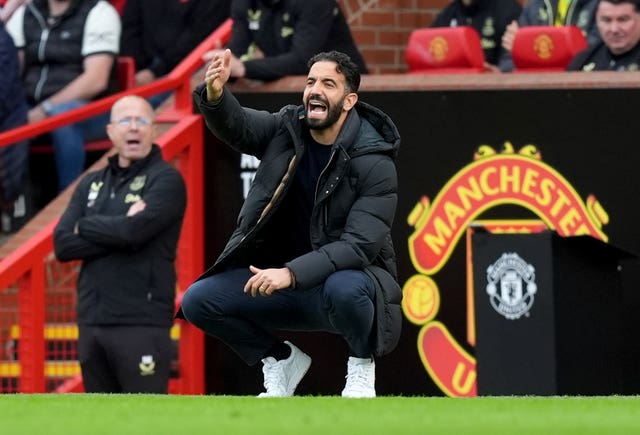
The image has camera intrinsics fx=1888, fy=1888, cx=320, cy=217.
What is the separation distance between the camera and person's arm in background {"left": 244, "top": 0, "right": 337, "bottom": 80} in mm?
11914

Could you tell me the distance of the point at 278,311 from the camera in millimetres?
8844

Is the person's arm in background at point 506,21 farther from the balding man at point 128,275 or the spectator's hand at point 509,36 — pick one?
the balding man at point 128,275

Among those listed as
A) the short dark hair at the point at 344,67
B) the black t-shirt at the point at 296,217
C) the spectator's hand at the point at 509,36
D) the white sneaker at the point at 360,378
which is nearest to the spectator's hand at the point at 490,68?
the spectator's hand at the point at 509,36

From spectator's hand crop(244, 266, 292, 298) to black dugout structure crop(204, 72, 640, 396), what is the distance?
3259 millimetres

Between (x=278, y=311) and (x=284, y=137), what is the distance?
2.68 feet

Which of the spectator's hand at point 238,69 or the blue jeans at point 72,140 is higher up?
the spectator's hand at point 238,69

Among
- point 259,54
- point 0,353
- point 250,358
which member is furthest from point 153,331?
point 259,54

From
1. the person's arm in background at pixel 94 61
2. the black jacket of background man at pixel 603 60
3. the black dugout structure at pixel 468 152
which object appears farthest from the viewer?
the person's arm in background at pixel 94 61

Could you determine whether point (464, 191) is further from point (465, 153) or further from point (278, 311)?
point (278, 311)

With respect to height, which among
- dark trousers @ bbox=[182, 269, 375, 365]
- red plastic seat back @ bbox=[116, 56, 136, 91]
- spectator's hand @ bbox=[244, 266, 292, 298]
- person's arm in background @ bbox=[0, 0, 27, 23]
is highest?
person's arm in background @ bbox=[0, 0, 27, 23]

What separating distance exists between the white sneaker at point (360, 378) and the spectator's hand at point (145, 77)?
539 cm

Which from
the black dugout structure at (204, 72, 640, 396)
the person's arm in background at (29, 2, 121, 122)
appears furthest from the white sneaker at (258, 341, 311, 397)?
the person's arm in background at (29, 2, 121, 122)

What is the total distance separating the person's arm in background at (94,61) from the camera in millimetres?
12945

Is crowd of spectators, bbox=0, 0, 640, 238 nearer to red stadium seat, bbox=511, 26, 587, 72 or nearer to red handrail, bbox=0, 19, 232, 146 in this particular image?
red stadium seat, bbox=511, 26, 587, 72
